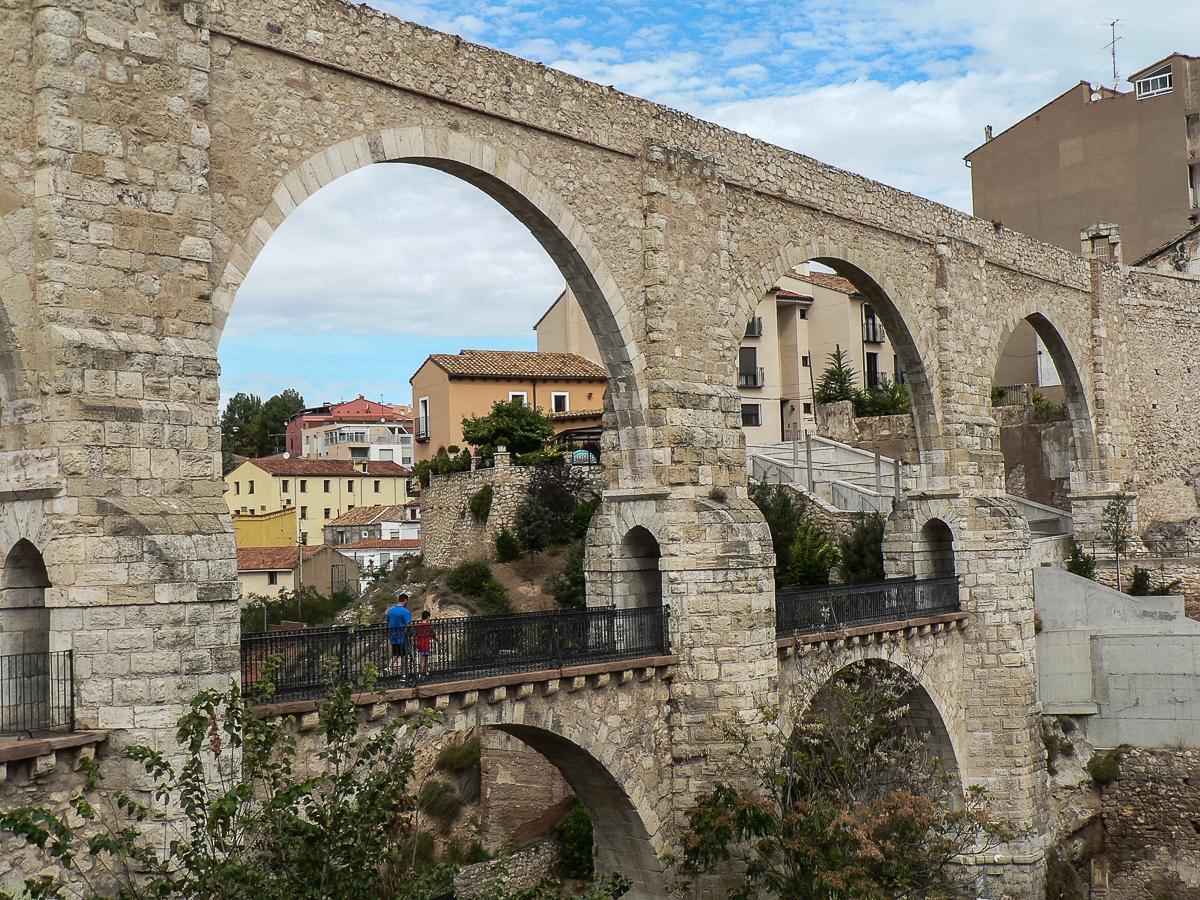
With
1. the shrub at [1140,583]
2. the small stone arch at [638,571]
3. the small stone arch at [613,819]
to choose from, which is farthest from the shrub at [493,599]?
the small stone arch at [613,819]

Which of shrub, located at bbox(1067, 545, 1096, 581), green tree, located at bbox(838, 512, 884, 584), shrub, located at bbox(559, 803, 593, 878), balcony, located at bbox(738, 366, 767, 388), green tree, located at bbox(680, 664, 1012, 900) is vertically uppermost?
balcony, located at bbox(738, 366, 767, 388)

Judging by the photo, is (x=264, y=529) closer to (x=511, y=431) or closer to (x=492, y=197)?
(x=511, y=431)

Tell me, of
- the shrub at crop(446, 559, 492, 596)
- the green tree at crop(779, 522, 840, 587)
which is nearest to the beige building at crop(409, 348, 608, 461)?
the shrub at crop(446, 559, 492, 596)

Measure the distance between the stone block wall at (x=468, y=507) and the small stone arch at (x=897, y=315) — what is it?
9759 mm

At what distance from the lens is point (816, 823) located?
12250 mm

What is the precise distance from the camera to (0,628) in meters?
9.33

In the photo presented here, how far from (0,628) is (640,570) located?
7.04 meters

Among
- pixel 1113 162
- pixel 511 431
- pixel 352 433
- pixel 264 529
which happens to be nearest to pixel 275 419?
pixel 352 433

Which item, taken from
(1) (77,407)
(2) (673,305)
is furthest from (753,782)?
(1) (77,407)

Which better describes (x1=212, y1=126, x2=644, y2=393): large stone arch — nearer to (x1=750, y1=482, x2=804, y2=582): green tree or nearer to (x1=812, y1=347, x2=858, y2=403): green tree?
(x1=750, y1=482, x2=804, y2=582): green tree

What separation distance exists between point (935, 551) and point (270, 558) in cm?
2250

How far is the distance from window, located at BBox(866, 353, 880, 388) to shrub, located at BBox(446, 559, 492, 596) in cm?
1813

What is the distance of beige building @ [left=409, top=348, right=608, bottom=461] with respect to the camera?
1417 inches

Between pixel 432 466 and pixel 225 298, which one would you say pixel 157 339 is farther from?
pixel 432 466
